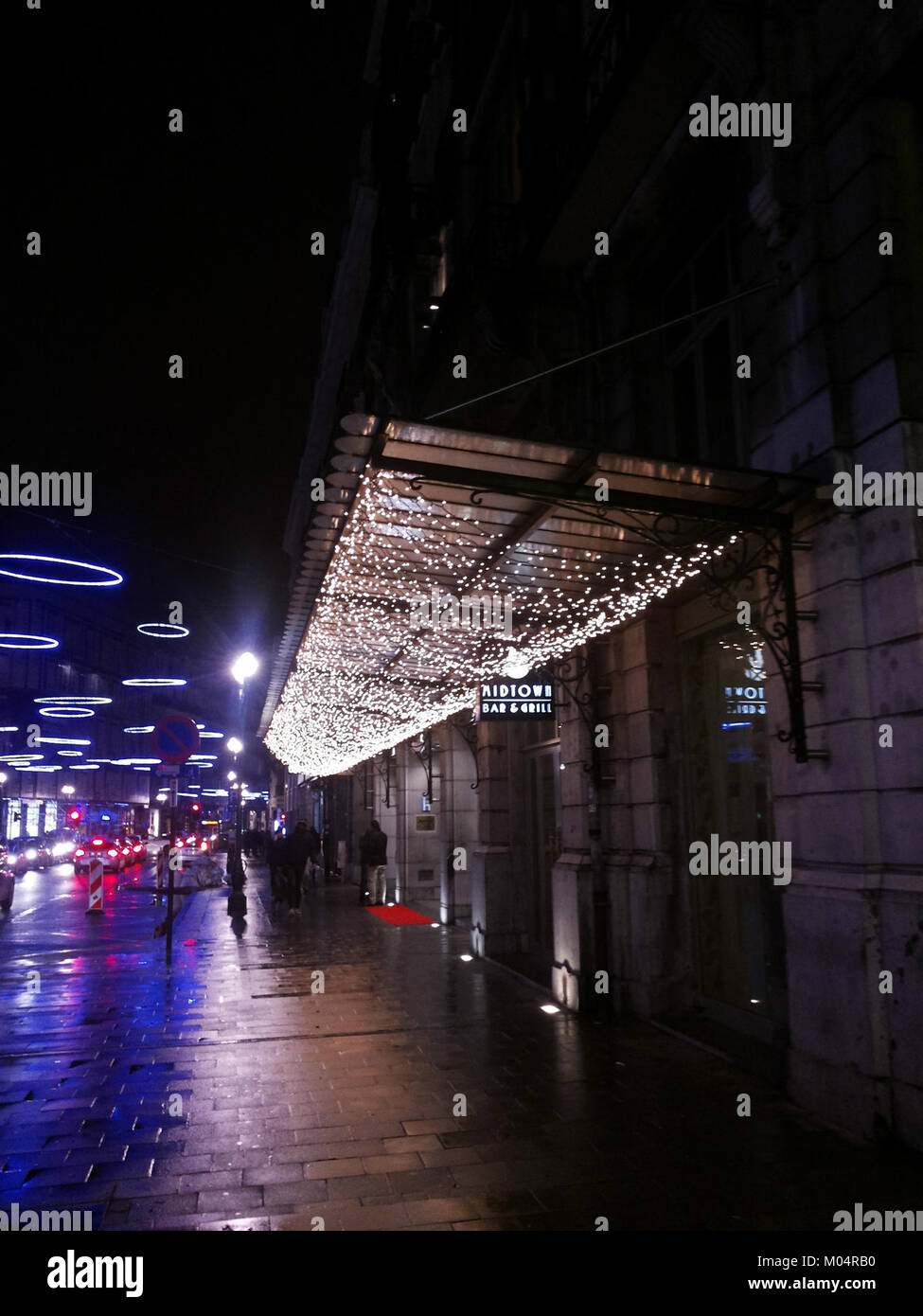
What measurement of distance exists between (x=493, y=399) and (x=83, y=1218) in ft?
41.4

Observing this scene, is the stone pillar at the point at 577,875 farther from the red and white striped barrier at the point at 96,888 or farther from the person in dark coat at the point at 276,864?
the red and white striped barrier at the point at 96,888

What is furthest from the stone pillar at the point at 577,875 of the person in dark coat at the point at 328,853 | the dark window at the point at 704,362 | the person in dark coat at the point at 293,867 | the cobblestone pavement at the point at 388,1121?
the person in dark coat at the point at 328,853

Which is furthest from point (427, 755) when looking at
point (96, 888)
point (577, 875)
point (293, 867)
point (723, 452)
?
point (723, 452)

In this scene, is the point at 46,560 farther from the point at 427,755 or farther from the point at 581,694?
the point at 581,694

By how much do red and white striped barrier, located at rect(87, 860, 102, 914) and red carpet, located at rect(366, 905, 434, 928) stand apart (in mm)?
6593

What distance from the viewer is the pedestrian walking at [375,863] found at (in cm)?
2275

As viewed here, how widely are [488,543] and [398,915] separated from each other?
1416 centimetres

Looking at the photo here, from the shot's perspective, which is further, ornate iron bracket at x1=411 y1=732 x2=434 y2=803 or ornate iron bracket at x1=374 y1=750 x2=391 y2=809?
ornate iron bracket at x1=374 y1=750 x2=391 y2=809

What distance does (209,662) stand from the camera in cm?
7781

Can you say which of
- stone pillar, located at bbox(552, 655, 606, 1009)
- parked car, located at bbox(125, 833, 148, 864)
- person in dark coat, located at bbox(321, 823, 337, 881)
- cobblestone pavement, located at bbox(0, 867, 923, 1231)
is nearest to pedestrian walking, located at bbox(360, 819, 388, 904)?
person in dark coat, located at bbox(321, 823, 337, 881)

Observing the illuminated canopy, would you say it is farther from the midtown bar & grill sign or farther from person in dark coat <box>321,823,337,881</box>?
person in dark coat <box>321,823,337,881</box>

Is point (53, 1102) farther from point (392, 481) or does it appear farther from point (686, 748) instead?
point (686, 748)

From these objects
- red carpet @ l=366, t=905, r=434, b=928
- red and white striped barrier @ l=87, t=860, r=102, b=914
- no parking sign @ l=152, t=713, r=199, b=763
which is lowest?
red carpet @ l=366, t=905, r=434, b=928

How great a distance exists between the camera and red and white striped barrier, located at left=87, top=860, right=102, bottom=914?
2177 cm
